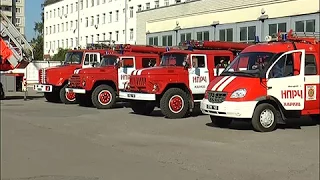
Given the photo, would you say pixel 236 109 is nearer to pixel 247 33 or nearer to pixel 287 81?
pixel 287 81

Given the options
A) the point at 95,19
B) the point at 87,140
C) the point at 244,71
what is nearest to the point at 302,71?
the point at 244,71

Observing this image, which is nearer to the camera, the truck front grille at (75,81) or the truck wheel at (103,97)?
the truck wheel at (103,97)

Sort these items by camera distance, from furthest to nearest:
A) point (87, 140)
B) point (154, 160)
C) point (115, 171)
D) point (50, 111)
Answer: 1. point (50, 111)
2. point (87, 140)
3. point (154, 160)
4. point (115, 171)

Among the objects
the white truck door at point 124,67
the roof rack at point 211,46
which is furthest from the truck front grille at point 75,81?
the roof rack at point 211,46

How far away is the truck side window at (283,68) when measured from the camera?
13.4 m

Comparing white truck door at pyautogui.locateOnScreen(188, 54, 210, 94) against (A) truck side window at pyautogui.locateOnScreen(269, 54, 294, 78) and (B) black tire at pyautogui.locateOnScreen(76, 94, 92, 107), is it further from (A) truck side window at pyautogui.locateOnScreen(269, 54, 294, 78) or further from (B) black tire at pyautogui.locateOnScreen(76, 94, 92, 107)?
(B) black tire at pyautogui.locateOnScreen(76, 94, 92, 107)

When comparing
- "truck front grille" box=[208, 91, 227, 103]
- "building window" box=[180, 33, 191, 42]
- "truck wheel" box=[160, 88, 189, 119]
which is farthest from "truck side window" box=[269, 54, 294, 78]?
"building window" box=[180, 33, 191, 42]

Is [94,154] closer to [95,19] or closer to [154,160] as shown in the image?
[154,160]

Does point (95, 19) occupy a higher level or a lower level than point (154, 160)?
higher

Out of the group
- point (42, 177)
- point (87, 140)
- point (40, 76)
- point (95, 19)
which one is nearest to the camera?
point (42, 177)

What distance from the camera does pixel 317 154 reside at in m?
9.92

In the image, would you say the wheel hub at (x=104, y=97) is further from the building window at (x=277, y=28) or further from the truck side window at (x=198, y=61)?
the building window at (x=277, y=28)

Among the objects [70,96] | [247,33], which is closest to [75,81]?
[70,96]

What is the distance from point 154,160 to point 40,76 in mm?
16178
